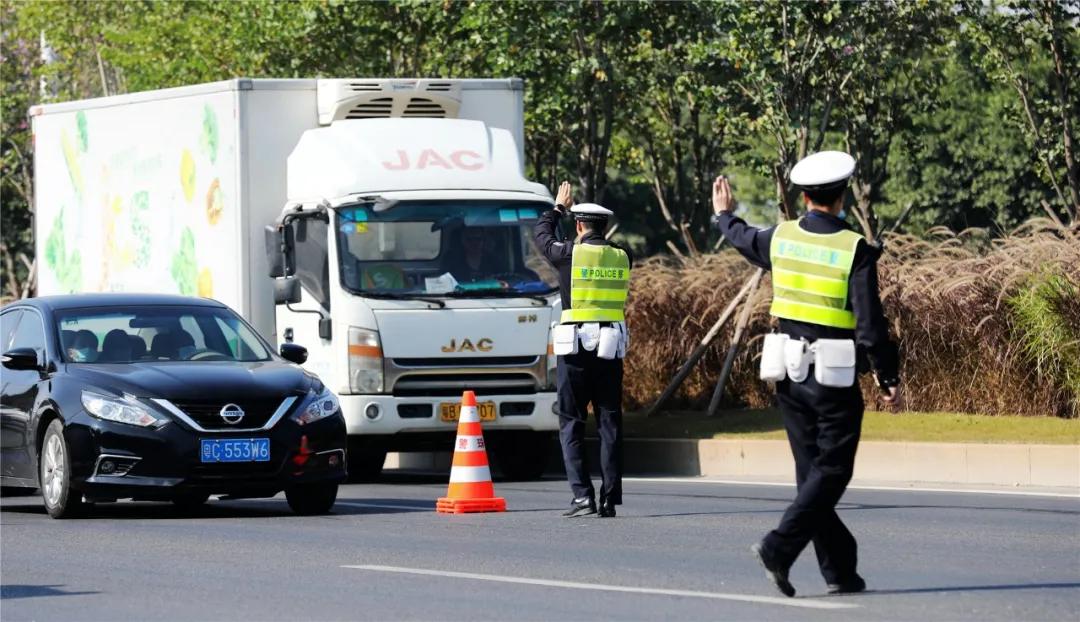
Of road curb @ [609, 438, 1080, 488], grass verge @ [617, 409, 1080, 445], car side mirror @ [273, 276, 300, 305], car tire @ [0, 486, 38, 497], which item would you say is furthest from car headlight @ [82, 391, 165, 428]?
grass verge @ [617, 409, 1080, 445]

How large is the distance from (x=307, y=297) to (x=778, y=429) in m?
4.67

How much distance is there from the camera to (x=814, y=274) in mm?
8453

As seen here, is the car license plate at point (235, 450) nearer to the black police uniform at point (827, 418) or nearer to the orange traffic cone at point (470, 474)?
the orange traffic cone at point (470, 474)

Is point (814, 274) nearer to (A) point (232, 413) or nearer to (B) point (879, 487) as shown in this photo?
(A) point (232, 413)

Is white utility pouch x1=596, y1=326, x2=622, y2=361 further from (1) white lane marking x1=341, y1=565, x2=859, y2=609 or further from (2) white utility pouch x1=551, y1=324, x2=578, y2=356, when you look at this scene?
(1) white lane marking x1=341, y1=565, x2=859, y2=609

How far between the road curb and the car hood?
17.8ft

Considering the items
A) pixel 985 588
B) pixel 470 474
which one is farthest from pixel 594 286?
pixel 985 588

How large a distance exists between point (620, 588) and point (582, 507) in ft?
12.9

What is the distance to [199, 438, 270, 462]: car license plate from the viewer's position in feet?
42.1

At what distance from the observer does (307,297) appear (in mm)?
17391

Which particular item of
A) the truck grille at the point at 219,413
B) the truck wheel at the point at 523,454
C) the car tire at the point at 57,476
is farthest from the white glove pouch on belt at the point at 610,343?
the truck wheel at the point at 523,454

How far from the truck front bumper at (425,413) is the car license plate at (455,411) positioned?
0.08 ft

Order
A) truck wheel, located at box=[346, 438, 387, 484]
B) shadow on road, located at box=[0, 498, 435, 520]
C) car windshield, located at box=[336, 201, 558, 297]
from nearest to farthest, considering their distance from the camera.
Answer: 1. shadow on road, located at box=[0, 498, 435, 520]
2. car windshield, located at box=[336, 201, 558, 297]
3. truck wheel, located at box=[346, 438, 387, 484]

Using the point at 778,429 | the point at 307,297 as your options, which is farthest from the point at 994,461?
the point at 307,297
